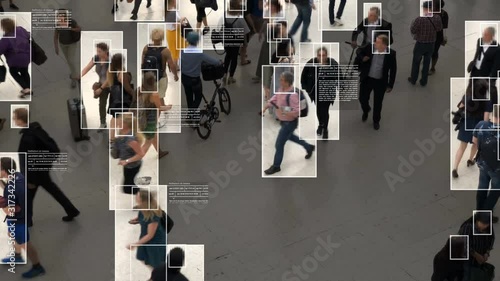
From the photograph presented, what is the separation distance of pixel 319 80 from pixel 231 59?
1488 mm

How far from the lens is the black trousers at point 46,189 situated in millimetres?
12953

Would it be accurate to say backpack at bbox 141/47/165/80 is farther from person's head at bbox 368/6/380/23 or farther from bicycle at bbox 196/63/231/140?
person's head at bbox 368/6/380/23

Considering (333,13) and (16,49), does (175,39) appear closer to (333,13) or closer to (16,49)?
(16,49)

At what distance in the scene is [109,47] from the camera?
14.8 metres

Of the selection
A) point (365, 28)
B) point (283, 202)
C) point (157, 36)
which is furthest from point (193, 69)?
point (365, 28)

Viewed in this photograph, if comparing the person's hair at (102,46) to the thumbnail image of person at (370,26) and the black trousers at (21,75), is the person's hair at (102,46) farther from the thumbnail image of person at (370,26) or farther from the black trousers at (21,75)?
the thumbnail image of person at (370,26)

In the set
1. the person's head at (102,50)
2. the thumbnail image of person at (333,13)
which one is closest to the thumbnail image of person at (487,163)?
the thumbnail image of person at (333,13)

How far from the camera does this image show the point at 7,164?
1277 cm

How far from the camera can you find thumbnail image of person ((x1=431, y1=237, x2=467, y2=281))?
467 inches

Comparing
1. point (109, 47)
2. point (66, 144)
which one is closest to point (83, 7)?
point (109, 47)

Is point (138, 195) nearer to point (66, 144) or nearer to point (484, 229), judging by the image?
point (66, 144)

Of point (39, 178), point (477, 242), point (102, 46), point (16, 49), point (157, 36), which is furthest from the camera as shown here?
point (157, 36)

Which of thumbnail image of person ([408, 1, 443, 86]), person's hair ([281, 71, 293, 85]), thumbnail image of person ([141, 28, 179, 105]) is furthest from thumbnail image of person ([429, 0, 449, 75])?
thumbnail image of person ([141, 28, 179, 105])

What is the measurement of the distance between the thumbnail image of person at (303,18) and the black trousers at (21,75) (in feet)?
11.7
